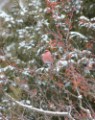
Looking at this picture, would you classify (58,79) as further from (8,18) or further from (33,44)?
(8,18)

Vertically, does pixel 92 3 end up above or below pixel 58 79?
above

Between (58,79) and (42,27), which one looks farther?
(42,27)

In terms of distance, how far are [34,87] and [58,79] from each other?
0.65 meters

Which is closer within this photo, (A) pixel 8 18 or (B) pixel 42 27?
(B) pixel 42 27

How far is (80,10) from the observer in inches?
261

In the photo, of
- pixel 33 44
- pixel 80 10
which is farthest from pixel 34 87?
pixel 80 10

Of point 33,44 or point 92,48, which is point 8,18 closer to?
point 33,44

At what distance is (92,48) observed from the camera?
19.2 ft

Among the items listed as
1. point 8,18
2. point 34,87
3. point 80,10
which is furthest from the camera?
point 8,18

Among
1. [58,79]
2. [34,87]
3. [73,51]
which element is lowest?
[34,87]

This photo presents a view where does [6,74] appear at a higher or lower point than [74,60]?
lower

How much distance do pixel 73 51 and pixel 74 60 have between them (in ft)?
1.04

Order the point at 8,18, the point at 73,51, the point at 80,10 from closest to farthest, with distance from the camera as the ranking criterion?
the point at 73,51, the point at 80,10, the point at 8,18

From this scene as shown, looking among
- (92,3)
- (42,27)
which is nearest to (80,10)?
(92,3)
